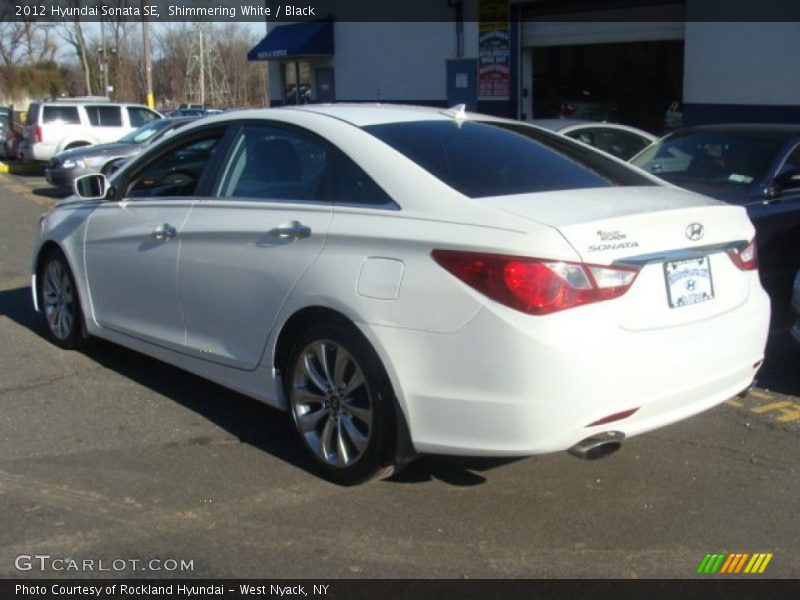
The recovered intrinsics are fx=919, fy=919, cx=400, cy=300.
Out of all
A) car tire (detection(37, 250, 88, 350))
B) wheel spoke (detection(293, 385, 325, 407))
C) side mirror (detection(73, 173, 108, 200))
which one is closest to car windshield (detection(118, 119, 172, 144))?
car tire (detection(37, 250, 88, 350))

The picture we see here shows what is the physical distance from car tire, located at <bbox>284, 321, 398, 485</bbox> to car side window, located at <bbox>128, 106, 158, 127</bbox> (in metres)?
20.2

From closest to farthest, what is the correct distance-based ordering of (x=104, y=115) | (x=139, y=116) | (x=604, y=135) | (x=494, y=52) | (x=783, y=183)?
(x=783, y=183) < (x=604, y=135) < (x=494, y=52) < (x=104, y=115) < (x=139, y=116)

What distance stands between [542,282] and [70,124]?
69.3 ft

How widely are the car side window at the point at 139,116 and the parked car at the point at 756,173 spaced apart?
1770 cm

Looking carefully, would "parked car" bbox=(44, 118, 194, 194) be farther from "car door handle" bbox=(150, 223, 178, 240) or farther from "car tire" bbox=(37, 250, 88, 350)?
"car door handle" bbox=(150, 223, 178, 240)

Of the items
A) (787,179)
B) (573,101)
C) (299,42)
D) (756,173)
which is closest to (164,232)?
(756,173)

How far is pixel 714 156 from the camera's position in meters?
7.46

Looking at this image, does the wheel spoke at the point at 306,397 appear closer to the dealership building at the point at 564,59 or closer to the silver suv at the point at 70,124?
the dealership building at the point at 564,59

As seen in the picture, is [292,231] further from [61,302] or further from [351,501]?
[61,302]

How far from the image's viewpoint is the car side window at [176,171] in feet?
16.6

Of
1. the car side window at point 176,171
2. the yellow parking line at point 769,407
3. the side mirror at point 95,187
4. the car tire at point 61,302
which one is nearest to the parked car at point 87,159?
the car tire at point 61,302

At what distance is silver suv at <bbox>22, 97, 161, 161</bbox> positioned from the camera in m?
22.1
